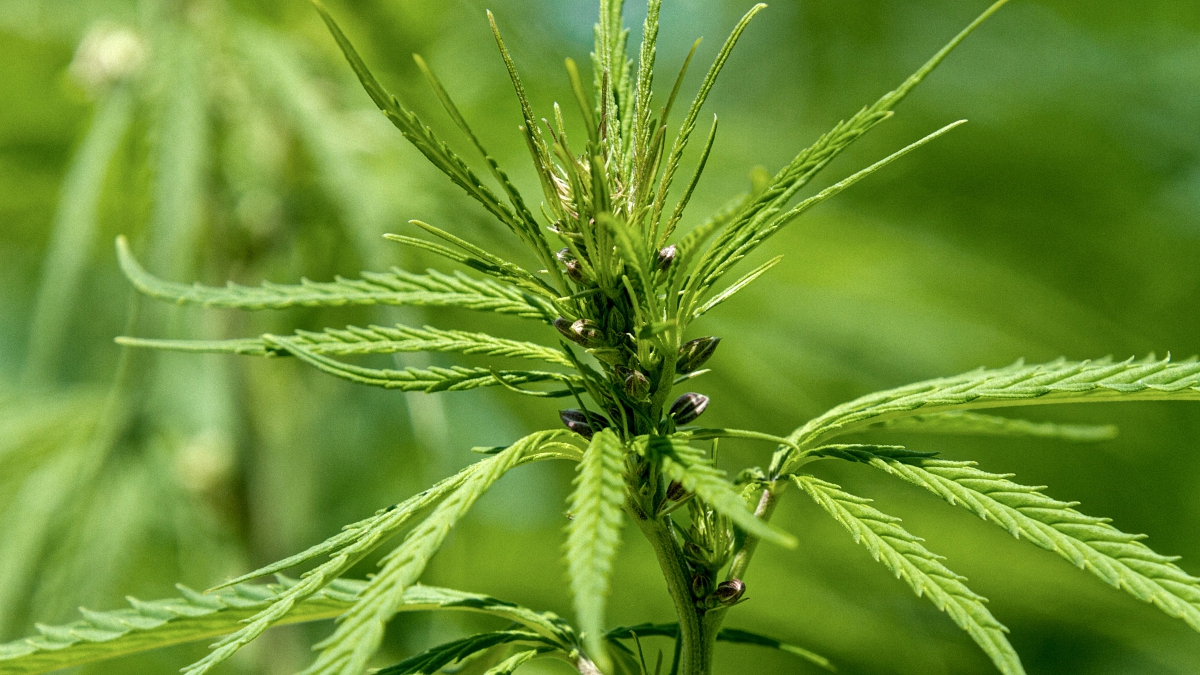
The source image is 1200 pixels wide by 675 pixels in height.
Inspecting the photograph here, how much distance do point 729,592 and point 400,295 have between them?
19cm

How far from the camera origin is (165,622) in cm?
38

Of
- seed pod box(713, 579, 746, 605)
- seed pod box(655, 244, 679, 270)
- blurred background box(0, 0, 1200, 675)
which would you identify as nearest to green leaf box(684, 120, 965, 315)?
seed pod box(655, 244, 679, 270)

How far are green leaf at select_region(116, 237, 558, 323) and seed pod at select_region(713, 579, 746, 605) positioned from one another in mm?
134

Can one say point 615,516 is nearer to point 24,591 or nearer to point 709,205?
point 24,591

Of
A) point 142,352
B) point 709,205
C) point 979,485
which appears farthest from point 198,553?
point 979,485

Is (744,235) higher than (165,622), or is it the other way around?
(744,235)

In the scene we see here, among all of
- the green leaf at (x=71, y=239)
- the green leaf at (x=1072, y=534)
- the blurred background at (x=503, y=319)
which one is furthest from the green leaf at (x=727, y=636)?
the green leaf at (x=71, y=239)

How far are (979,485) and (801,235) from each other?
112 centimetres

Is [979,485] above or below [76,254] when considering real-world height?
below

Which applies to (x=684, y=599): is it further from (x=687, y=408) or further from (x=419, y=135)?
(x=419, y=135)

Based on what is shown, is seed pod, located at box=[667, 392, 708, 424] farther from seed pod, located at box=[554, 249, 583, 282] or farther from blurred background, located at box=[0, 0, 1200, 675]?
blurred background, located at box=[0, 0, 1200, 675]

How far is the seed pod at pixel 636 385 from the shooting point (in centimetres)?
35

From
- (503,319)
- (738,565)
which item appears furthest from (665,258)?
(503,319)

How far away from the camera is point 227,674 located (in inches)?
47.9
